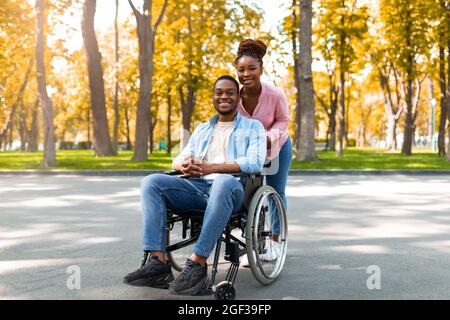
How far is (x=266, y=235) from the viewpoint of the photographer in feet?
14.8

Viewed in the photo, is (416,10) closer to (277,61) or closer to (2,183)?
(277,61)

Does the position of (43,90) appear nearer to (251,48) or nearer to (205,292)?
(251,48)

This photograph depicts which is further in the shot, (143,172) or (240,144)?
(143,172)

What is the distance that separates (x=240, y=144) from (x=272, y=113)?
2.09 ft

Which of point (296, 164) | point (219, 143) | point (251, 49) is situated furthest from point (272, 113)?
point (296, 164)

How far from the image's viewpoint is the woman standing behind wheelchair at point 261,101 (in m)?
4.71

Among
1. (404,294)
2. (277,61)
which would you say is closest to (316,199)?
(404,294)

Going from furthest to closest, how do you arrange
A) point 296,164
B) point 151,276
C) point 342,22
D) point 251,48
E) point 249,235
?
1. point 342,22
2. point 296,164
3. point 251,48
4. point 249,235
5. point 151,276

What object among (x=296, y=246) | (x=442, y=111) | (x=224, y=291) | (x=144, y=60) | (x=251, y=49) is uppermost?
(x=144, y=60)

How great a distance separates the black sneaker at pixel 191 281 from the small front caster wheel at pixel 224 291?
82 millimetres

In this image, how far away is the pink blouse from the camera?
493cm

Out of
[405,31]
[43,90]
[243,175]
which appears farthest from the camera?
[405,31]

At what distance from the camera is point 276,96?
4.97 m

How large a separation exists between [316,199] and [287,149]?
18.0 ft
